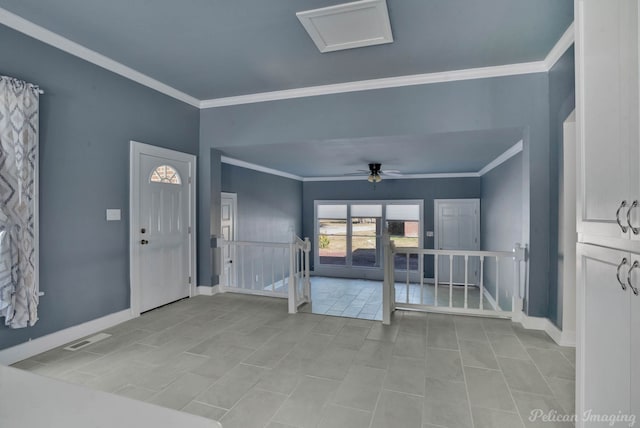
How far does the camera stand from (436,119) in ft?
12.0

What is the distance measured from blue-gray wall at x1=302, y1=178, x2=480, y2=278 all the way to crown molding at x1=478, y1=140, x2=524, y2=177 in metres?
0.82

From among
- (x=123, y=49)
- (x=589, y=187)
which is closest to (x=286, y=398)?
(x=589, y=187)

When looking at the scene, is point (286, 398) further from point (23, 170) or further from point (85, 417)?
point (23, 170)

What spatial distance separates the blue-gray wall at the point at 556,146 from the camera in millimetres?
2924

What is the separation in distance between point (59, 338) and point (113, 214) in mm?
1226

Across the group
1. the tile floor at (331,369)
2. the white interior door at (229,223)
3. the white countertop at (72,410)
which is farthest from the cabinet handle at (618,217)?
the white interior door at (229,223)

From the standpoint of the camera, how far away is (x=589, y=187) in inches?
55.6

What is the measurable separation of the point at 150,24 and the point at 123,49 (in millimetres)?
627

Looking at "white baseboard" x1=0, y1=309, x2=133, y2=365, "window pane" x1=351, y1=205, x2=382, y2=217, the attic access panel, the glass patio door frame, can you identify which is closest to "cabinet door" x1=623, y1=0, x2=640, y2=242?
the attic access panel

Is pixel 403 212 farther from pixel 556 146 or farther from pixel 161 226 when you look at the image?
pixel 161 226

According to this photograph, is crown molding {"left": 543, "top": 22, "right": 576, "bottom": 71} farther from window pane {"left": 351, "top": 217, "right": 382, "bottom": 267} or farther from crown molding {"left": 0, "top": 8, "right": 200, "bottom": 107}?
window pane {"left": 351, "top": 217, "right": 382, "bottom": 267}

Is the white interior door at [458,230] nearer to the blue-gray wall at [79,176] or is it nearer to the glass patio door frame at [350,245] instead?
the glass patio door frame at [350,245]

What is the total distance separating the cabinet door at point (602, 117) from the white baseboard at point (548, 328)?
6.54 feet

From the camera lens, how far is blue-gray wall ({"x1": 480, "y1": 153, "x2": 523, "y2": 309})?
4.70 m
